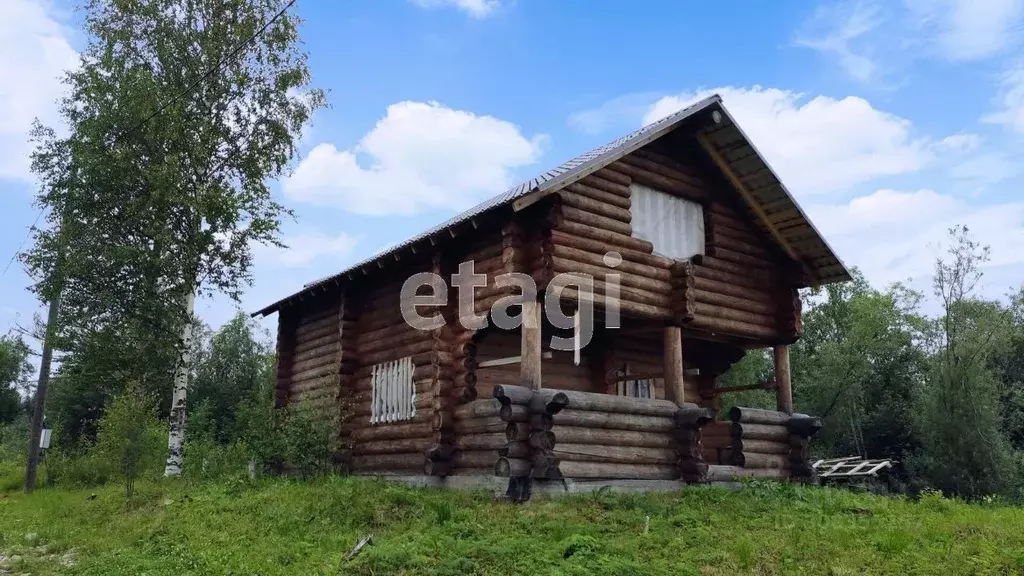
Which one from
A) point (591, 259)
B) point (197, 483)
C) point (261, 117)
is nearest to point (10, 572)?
point (197, 483)

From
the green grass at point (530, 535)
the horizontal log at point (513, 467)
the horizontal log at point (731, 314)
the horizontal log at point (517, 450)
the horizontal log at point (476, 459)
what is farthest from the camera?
the horizontal log at point (731, 314)

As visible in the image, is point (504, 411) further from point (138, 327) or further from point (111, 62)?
point (111, 62)

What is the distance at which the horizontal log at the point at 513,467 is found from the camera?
12266mm

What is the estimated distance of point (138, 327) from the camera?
69.7 feet

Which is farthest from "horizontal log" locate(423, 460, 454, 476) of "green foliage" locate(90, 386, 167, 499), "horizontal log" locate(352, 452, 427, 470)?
"green foliage" locate(90, 386, 167, 499)

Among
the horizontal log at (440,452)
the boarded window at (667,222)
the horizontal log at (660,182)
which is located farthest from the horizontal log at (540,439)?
the horizontal log at (660,182)

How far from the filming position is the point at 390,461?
16.7 m

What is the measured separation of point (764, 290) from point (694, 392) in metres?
3.89

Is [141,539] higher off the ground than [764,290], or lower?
lower

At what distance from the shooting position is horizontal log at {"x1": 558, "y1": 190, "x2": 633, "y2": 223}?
45.5 feet

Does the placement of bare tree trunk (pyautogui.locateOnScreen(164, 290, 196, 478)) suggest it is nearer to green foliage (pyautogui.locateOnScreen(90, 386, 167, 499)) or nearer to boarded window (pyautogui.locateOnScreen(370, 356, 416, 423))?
green foliage (pyautogui.locateOnScreen(90, 386, 167, 499))

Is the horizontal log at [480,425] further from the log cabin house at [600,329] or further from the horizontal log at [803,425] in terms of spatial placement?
the horizontal log at [803,425]

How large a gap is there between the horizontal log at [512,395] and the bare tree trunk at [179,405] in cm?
1159

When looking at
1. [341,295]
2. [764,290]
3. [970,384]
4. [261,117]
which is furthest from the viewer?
[970,384]
